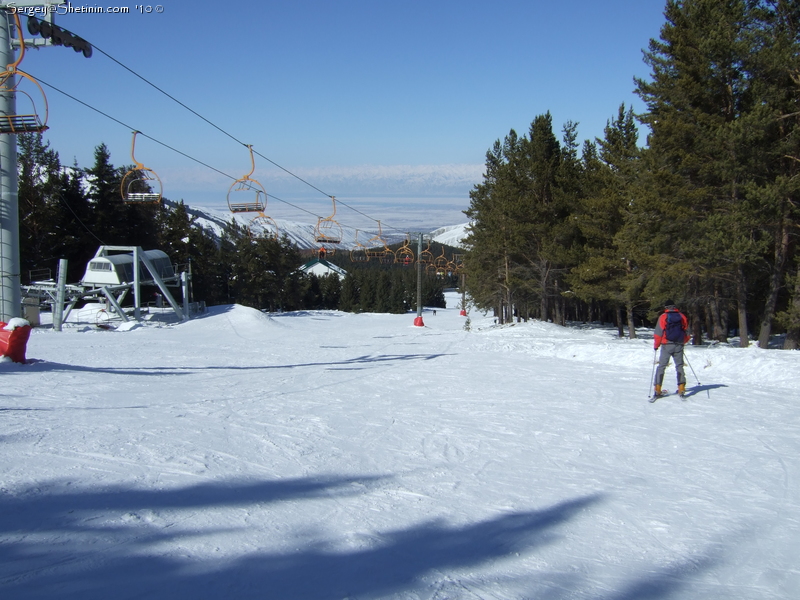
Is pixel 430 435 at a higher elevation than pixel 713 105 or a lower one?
lower

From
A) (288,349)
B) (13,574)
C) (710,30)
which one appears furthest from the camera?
(288,349)

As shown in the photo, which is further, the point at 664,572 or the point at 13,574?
the point at 664,572

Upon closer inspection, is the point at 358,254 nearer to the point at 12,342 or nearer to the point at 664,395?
the point at 12,342

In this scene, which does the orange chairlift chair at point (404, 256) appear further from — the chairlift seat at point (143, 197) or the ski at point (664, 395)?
the ski at point (664, 395)

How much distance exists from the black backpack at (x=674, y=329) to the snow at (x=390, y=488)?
1201 millimetres

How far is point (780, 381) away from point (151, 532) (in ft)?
43.1

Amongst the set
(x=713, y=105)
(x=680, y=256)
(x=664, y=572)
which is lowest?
(x=664, y=572)

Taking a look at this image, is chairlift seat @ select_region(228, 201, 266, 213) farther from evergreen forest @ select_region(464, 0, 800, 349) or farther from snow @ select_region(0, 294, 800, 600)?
evergreen forest @ select_region(464, 0, 800, 349)

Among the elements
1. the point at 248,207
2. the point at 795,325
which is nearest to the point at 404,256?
the point at 248,207

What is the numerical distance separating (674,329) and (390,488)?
7327 mm

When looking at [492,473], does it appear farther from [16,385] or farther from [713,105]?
[713,105]

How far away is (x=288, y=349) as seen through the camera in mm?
20000

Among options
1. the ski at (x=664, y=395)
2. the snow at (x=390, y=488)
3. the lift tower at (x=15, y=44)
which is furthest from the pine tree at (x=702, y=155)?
the lift tower at (x=15, y=44)

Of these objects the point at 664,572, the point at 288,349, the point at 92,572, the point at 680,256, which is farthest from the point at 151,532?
the point at 680,256
